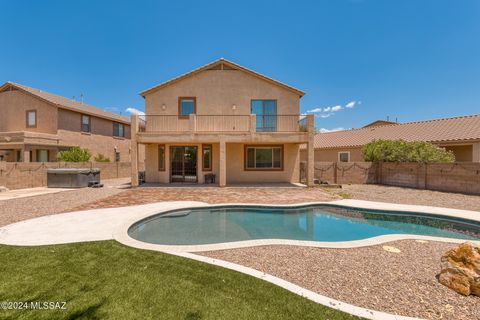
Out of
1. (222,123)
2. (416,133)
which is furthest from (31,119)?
(416,133)

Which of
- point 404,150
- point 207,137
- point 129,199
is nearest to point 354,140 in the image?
point 404,150

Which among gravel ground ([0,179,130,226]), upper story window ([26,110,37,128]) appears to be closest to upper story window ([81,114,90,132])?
upper story window ([26,110,37,128])

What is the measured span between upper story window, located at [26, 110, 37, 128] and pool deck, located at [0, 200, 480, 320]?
738 inches

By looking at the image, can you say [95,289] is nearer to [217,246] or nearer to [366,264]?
[217,246]

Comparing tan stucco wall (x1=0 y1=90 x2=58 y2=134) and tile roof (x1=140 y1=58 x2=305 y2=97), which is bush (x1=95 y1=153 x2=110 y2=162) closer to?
tan stucco wall (x1=0 y1=90 x2=58 y2=134)

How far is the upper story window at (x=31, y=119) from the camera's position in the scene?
19.5m

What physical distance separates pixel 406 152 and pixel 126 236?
18.5 meters

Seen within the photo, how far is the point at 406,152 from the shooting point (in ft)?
50.8

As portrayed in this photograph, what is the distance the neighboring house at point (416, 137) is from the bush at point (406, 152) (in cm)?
250

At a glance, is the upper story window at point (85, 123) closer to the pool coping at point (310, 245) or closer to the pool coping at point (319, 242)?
the pool coping at point (319, 242)

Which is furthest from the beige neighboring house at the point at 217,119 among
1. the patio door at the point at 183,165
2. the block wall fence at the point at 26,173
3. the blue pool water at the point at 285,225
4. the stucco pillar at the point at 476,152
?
the stucco pillar at the point at 476,152

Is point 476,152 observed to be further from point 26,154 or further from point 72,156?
point 26,154

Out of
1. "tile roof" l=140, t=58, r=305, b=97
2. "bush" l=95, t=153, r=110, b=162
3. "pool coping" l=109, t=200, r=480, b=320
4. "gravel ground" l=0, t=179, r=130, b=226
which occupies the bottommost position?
"pool coping" l=109, t=200, r=480, b=320

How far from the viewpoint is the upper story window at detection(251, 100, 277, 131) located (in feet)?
49.6
